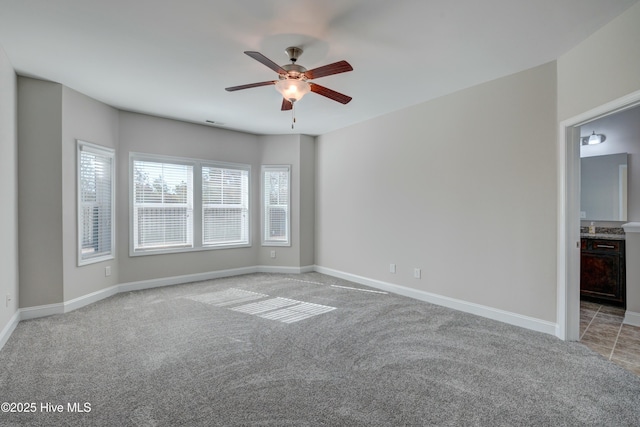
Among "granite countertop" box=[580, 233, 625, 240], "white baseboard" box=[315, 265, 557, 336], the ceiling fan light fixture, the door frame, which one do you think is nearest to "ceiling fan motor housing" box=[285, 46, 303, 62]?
the ceiling fan light fixture

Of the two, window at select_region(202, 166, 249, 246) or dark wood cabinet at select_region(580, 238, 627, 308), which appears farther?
window at select_region(202, 166, 249, 246)

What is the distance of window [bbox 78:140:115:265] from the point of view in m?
4.05

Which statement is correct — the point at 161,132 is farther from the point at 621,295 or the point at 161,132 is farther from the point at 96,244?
the point at 621,295

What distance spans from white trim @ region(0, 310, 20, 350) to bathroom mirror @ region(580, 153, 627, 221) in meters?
7.32

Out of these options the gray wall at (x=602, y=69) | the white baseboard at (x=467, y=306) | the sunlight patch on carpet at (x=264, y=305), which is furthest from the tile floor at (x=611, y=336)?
the sunlight patch on carpet at (x=264, y=305)

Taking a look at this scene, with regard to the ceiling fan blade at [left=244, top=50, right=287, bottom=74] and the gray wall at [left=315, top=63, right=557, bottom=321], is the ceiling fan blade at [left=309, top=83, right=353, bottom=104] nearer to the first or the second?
the ceiling fan blade at [left=244, top=50, right=287, bottom=74]

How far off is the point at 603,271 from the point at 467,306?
80.1 inches

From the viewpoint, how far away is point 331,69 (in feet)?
8.14

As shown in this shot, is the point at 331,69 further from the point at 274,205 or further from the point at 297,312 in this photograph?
the point at 274,205

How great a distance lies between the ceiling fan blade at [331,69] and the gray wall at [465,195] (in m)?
2.05

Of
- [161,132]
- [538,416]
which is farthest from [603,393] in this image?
[161,132]

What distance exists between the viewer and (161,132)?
5.04 m

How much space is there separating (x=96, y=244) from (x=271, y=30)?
3778mm

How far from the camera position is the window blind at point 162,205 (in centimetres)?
489
